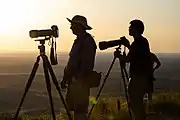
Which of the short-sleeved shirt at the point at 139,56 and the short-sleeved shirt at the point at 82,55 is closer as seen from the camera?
the short-sleeved shirt at the point at 82,55

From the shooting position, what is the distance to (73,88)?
25.1ft

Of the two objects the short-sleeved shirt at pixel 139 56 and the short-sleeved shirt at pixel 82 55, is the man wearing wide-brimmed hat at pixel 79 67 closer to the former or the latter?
the short-sleeved shirt at pixel 82 55

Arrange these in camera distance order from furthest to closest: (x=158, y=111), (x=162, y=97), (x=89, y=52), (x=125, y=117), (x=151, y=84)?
1. (x=162, y=97)
2. (x=158, y=111)
3. (x=125, y=117)
4. (x=151, y=84)
5. (x=89, y=52)

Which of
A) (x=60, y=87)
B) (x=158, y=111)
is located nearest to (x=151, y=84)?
(x=60, y=87)

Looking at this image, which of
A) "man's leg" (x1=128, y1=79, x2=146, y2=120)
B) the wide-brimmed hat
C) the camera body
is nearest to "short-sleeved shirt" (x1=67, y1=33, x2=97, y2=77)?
the wide-brimmed hat

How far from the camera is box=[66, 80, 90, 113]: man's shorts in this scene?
7.65 metres

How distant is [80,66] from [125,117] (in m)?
3.19

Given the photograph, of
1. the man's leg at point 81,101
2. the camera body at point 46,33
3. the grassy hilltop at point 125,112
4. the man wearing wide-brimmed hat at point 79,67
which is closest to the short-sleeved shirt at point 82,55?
the man wearing wide-brimmed hat at point 79,67

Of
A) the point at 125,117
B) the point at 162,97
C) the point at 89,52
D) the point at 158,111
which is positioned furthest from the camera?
the point at 162,97

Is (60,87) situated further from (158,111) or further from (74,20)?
(158,111)

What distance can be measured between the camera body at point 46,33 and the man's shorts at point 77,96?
0.91 m

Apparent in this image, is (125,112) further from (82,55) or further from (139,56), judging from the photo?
(82,55)

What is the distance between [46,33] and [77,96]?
118 cm

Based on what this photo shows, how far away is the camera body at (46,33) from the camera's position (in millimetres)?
7957
